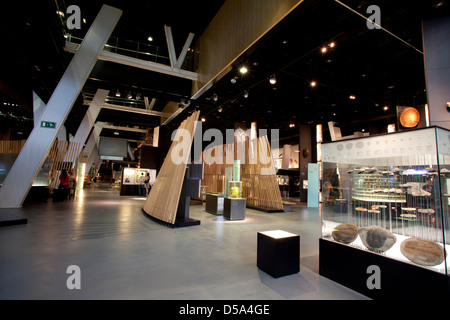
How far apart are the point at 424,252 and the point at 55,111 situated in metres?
10.3

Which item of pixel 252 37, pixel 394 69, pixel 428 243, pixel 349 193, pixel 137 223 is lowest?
pixel 137 223

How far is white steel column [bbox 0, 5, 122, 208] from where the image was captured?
7.58m

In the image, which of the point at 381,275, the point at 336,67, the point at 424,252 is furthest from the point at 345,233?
the point at 336,67

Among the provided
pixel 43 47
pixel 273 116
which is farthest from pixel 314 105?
pixel 43 47

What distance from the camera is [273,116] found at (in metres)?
11.9

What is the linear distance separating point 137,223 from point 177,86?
6.37m

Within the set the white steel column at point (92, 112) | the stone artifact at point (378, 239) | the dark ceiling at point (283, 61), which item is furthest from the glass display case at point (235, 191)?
the white steel column at point (92, 112)

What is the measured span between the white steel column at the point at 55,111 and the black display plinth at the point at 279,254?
8.47m

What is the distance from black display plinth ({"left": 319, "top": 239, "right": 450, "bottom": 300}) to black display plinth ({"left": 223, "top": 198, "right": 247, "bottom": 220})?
4.43 metres

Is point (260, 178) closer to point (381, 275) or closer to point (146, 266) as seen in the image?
point (146, 266)

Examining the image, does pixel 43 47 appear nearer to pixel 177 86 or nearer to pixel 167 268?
pixel 177 86

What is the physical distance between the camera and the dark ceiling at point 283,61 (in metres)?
4.86

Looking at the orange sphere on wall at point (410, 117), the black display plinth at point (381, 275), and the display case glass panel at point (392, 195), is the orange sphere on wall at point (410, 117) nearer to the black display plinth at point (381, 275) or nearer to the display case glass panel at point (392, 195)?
the display case glass panel at point (392, 195)
